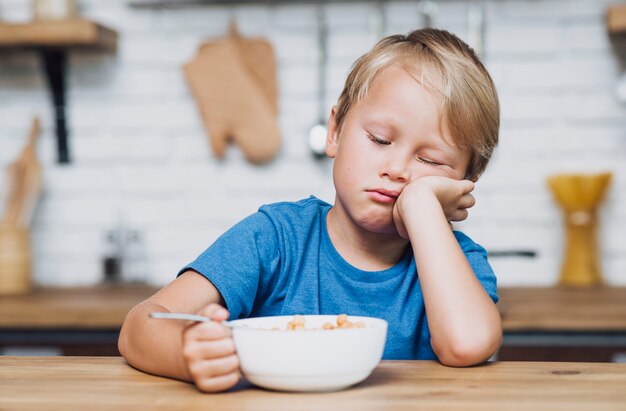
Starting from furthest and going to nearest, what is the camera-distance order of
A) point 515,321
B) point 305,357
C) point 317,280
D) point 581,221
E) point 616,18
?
1. point 581,221
2. point 616,18
3. point 515,321
4. point 317,280
5. point 305,357

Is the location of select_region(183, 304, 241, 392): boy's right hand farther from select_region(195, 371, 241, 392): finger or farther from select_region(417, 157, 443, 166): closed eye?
select_region(417, 157, 443, 166): closed eye

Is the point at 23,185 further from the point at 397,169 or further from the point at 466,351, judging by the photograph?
the point at 466,351

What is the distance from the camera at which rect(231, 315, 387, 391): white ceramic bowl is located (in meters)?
0.86

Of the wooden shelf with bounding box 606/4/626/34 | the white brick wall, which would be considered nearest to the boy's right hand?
the white brick wall

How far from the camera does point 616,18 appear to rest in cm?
240

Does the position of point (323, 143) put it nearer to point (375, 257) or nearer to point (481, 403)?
point (375, 257)

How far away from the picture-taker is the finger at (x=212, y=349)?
0.89 metres

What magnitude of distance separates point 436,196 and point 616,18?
1.41 metres

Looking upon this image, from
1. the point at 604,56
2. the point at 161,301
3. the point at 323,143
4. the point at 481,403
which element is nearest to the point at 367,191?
the point at 161,301

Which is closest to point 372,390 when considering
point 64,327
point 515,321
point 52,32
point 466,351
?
point 466,351

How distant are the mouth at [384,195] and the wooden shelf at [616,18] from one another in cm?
142

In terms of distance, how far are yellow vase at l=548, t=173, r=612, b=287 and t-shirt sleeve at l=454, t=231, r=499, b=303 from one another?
116 centimetres

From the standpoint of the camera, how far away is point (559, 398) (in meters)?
0.88

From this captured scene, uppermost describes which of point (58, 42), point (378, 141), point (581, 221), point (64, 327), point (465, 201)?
point (58, 42)
